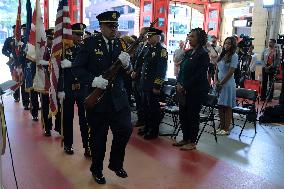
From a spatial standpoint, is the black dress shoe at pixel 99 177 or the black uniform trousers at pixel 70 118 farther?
the black uniform trousers at pixel 70 118

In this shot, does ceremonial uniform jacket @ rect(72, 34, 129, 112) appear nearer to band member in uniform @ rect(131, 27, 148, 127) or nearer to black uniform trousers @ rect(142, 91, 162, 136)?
black uniform trousers @ rect(142, 91, 162, 136)

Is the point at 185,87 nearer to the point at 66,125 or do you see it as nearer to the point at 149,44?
the point at 149,44

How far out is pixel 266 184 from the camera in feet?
10.7

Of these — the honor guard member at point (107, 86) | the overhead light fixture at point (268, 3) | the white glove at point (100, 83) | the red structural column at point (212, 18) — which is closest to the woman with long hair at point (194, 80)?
the honor guard member at point (107, 86)

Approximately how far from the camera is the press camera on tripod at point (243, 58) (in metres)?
7.46

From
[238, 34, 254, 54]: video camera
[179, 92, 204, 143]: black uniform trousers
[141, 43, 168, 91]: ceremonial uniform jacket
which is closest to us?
[179, 92, 204, 143]: black uniform trousers

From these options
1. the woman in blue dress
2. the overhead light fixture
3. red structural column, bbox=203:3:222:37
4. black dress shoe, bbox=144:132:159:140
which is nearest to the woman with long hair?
black dress shoe, bbox=144:132:159:140

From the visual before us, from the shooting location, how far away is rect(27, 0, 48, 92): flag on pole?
177 inches

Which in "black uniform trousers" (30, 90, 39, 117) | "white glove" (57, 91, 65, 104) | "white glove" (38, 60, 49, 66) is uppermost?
"white glove" (38, 60, 49, 66)

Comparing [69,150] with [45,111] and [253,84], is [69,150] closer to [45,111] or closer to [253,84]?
[45,111]

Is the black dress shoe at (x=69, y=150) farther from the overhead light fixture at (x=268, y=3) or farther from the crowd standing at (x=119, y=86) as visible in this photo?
the overhead light fixture at (x=268, y=3)

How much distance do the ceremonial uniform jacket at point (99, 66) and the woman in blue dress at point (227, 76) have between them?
2.27 meters

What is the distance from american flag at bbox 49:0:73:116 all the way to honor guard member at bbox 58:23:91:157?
0.24 ft

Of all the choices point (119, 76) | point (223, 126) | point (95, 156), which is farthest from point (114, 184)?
point (223, 126)
